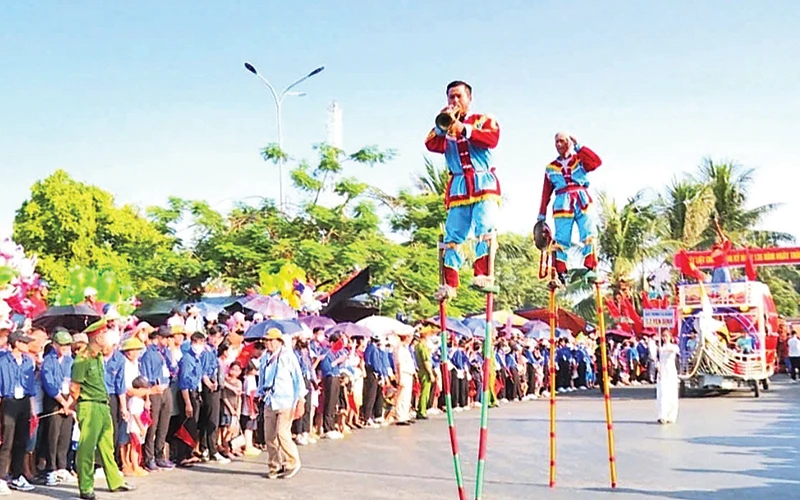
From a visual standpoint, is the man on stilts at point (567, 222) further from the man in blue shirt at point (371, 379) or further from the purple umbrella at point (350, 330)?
the man in blue shirt at point (371, 379)

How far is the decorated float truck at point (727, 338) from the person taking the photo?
22.1 meters

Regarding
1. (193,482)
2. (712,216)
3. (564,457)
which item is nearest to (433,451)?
(564,457)

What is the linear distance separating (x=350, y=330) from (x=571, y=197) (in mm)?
8264

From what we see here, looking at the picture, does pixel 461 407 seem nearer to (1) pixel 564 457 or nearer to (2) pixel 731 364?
(2) pixel 731 364

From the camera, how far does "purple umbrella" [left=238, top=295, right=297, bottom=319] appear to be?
693 inches

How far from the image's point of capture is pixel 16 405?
10.5 m

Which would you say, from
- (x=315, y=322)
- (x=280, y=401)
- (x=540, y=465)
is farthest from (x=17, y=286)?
(x=540, y=465)

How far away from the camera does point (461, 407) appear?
21.6 meters

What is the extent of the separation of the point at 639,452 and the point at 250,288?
16.2 metres

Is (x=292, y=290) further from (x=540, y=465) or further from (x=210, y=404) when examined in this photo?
(x=540, y=465)

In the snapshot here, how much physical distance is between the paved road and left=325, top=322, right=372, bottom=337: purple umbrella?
1.95m

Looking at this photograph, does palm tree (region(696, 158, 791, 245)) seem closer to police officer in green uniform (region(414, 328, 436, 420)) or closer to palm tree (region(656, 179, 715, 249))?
palm tree (region(656, 179, 715, 249))

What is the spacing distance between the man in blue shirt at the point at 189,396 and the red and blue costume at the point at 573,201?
5322 millimetres

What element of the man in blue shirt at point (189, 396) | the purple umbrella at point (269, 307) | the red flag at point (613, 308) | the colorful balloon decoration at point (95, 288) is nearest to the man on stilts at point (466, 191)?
the man in blue shirt at point (189, 396)
